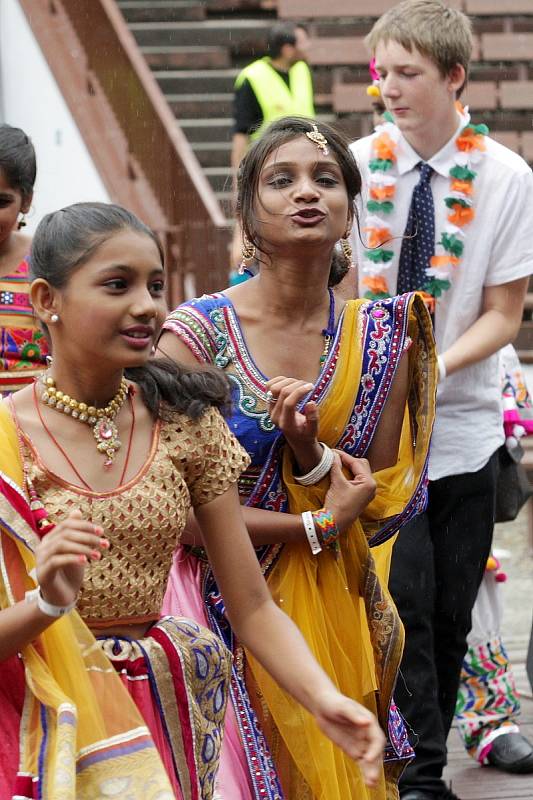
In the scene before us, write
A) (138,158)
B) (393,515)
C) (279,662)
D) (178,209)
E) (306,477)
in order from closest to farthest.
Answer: (279,662)
(306,477)
(393,515)
(178,209)
(138,158)

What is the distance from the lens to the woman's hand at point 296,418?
336cm

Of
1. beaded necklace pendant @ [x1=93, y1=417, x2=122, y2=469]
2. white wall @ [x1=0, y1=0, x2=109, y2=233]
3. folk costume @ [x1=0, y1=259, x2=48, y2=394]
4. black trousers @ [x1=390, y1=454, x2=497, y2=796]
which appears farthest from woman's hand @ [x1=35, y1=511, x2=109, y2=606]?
white wall @ [x1=0, y1=0, x2=109, y2=233]

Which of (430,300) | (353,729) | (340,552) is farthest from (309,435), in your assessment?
(430,300)

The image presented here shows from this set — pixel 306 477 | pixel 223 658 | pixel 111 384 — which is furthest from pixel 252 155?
pixel 223 658

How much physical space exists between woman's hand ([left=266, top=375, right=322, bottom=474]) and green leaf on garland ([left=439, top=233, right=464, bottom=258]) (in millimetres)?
1386

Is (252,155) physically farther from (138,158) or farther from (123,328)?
(138,158)

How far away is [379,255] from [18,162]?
1157mm

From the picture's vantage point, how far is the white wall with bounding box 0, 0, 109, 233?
12622mm

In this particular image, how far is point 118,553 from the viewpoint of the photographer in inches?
109

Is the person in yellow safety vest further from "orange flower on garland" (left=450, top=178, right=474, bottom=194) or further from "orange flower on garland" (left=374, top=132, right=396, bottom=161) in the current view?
"orange flower on garland" (left=450, top=178, right=474, bottom=194)

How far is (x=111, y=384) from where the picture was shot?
9.37 feet

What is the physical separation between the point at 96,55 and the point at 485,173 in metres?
8.46

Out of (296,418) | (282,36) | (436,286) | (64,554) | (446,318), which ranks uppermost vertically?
(282,36)

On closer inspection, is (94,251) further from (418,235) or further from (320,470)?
(418,235)
